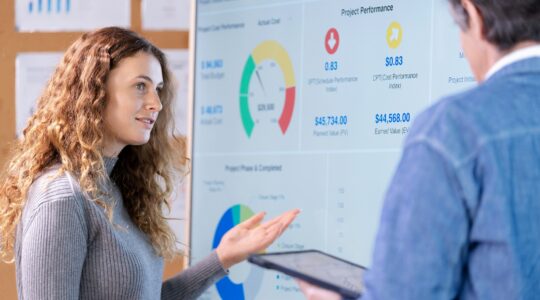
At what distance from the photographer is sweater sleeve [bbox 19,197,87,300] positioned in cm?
188

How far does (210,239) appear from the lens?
10.1 feet

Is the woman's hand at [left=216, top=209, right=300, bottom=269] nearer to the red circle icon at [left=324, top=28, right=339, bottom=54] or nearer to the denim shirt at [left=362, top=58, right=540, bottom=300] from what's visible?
the red circle icon at [left=324, top=28, right=339, bottom=54]

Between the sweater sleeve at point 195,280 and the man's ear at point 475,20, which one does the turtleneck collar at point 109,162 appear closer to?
the sweater sleeve at point 195,280

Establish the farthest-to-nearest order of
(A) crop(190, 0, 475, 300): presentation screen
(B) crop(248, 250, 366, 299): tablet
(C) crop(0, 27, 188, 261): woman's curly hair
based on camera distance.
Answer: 1. (A) crop(190, 0, 475, 300): presentation screen
2. (C) crop(0, 27, 188, 261): woman's curly hair
3. (B) crop(248, 250, 366, 299): tablet

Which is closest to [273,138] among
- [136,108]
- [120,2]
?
[136,108]

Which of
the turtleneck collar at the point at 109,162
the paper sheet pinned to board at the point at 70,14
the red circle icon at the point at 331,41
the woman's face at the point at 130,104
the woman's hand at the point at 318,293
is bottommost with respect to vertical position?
the woman's hand at the point at 318,293

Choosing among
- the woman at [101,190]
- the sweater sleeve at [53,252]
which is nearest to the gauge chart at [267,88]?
the woman at [101,190]

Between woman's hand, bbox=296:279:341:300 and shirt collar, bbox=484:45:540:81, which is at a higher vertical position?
shirt collar, bbox=484:45:540:81

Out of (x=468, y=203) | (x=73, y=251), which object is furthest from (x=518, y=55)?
(x=73, y=251)

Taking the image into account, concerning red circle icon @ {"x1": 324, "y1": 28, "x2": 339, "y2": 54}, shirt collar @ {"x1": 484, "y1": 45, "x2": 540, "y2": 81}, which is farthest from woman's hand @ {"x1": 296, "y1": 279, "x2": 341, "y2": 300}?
red circle icon @ {"x1": 324, "y1": 28, "x2": 339, "y2": 54}

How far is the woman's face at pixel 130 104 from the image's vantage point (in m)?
2.19

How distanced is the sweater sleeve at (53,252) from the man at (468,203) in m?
1.03

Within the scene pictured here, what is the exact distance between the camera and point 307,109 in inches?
107

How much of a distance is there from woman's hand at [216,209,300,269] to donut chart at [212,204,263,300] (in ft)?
1.86
